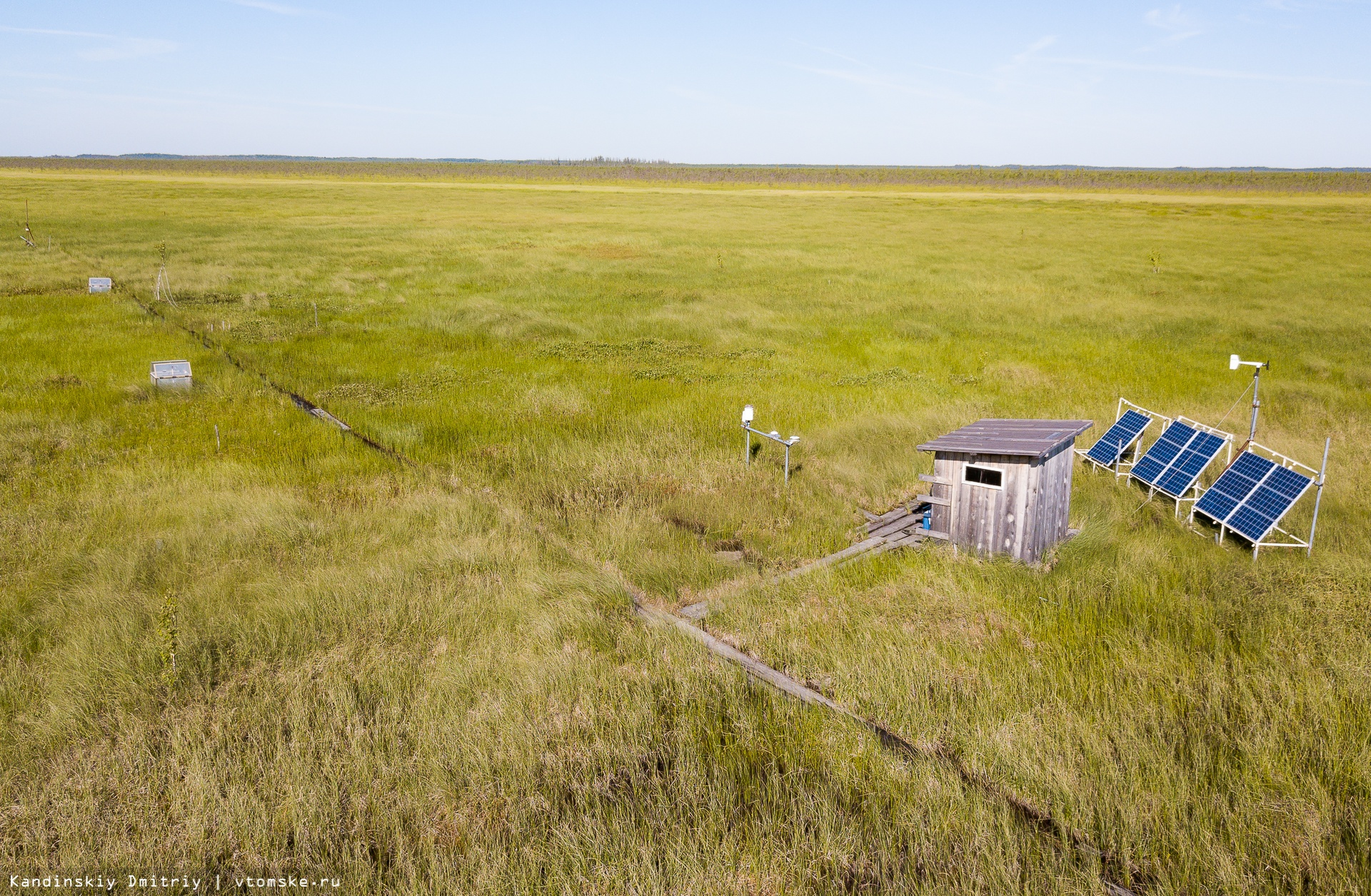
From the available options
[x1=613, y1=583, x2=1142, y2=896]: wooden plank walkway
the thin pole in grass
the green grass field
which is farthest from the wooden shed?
the thin pole in grass

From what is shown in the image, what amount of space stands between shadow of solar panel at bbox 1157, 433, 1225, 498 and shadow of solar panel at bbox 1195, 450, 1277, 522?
284 millimetres

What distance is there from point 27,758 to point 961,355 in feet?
67.1

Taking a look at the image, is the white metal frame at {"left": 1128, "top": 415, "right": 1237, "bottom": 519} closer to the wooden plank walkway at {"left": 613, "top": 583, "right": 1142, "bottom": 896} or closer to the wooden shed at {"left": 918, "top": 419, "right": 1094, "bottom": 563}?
the wooden shed at {"left": 918, "top": 419, "right": 1094, "bottom": 563}

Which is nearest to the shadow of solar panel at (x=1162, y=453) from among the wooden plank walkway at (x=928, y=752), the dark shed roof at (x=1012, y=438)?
the dark shed roof at (x=1012, y=438)

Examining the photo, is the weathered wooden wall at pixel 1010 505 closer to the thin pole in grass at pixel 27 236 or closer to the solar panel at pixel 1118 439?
the solar panel at pixel 1118 439

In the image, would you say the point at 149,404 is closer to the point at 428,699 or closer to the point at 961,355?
the point at 428,699

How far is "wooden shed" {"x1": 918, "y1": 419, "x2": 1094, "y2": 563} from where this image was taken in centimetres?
945

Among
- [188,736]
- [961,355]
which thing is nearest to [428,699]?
[188,736]

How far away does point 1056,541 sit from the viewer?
1018 centimetres

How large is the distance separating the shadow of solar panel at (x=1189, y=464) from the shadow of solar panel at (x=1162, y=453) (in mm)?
78

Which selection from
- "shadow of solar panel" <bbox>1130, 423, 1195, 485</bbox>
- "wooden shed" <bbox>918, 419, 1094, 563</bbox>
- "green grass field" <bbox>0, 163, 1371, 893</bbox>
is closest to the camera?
"green grass field" <bbox>0, 163, 1371, 893</bbox>

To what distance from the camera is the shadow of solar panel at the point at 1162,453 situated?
11812 mm

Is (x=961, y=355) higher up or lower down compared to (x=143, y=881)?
higher up

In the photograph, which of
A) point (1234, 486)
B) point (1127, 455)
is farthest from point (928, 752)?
point (1127, 455)
